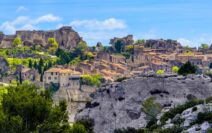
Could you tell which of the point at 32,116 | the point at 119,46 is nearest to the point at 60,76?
the point at 119,46

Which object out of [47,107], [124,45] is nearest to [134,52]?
[124,45]

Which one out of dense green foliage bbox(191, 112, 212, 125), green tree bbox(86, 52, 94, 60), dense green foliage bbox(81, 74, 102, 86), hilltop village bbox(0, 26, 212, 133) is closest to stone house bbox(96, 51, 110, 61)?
hilltop village bbox(0, 26, 212, 133)

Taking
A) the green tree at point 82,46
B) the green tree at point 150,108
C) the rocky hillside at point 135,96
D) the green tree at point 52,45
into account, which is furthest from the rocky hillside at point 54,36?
the green tree at point 150,108

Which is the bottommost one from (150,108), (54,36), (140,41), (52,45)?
(150,108)

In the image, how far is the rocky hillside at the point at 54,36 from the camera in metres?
170

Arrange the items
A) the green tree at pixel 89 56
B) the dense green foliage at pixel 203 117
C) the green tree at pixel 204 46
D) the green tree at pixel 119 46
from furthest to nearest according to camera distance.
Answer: the green tree at pixel 204 46
the green tree at pixel 119 46
the green tree at pixel 89 56
the dense green foliage at pixel 203 117

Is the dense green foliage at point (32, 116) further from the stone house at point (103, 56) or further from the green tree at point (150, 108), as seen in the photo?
the stone house at point (103, 56)

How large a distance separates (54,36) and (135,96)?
130723 millimetres

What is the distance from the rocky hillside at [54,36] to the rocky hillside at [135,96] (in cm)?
12270

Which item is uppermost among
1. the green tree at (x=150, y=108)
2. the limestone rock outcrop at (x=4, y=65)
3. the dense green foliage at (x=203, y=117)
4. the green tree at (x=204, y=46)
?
the dense green foliage at (x=203, y=117)

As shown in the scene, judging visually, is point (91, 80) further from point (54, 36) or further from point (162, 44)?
point (162, 44)

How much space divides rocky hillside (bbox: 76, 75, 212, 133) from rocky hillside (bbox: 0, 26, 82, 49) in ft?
403

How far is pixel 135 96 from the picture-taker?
1763 inches

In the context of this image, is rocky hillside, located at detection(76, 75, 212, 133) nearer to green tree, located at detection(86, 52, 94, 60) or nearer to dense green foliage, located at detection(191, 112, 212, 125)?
dense green foliage, located at detection(191, 112, 212, 125)
